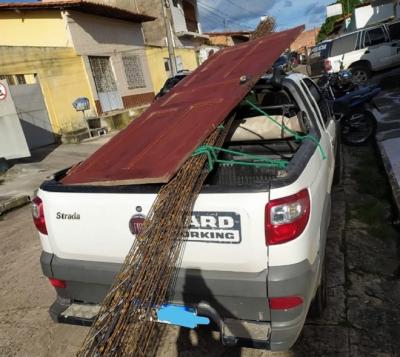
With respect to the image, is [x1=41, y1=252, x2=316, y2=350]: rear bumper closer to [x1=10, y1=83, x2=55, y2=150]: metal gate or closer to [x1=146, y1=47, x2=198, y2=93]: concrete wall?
[x1=10, y1=83, x2=55, y2=150]: metal gate

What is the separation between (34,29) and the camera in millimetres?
15109

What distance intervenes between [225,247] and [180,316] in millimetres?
502

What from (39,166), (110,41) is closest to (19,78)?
(39,166)

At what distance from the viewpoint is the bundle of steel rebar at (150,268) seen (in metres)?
1.94

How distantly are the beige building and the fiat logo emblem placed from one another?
11.9m

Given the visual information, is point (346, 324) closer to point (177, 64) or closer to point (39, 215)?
point (39, 215)

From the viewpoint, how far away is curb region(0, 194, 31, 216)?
257 inches

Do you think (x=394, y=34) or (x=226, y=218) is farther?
(x=394, y=34)

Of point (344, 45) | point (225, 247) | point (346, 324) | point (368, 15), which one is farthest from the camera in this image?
point (368, 15)

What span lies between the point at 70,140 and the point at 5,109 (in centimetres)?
426

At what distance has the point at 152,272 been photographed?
2.10 metres

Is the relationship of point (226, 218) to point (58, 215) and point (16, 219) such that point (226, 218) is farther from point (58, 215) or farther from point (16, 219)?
point (16, 219)

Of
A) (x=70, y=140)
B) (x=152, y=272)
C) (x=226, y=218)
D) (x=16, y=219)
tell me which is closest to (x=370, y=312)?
(x=226, y=218)

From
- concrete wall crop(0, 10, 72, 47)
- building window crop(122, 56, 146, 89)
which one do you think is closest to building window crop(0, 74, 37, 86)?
concrete wall crop(0, 10, 72, 47)
